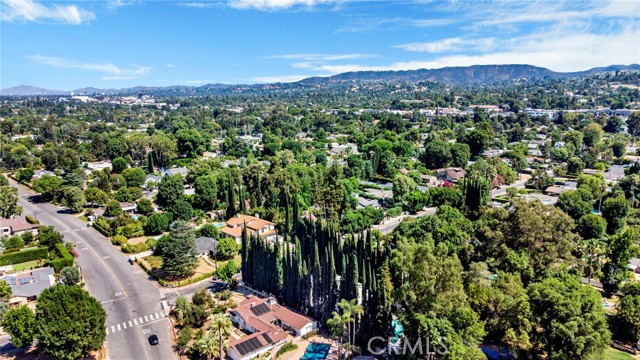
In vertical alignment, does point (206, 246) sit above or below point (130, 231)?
below

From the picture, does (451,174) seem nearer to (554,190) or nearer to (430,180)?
(430,180)

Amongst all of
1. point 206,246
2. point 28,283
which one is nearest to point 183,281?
point 206,246

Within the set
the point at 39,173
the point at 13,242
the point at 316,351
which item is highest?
the point at 39,173

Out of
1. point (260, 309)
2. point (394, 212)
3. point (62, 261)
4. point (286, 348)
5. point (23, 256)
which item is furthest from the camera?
point (394, 212)

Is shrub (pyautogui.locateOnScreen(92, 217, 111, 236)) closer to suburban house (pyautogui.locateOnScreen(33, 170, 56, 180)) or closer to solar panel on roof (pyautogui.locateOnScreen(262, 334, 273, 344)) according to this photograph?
suburban house (pyautogui.locateOnScreen(33, 170, 56, 180))

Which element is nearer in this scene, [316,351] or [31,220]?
[316,351]

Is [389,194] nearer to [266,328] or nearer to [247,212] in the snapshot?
[247,212]

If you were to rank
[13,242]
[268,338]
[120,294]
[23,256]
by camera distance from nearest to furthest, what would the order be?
[268,338] → [120,294] → [23,256] → [13,242]

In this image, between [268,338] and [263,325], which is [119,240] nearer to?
[263,325]
